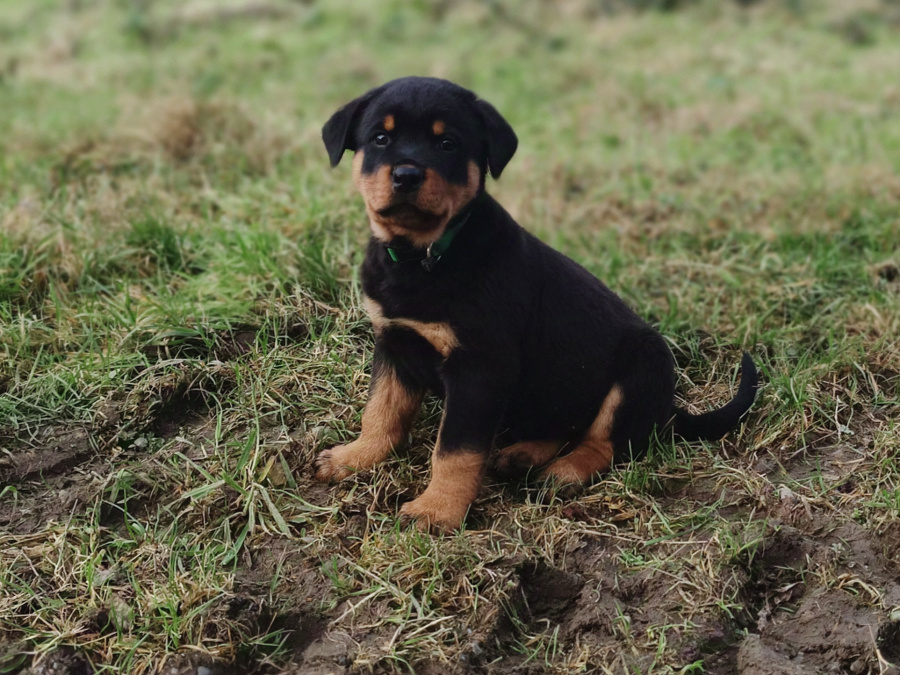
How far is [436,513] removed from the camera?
10.5ft

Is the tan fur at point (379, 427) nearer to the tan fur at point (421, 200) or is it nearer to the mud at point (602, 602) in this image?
the mud at point (602, 602)

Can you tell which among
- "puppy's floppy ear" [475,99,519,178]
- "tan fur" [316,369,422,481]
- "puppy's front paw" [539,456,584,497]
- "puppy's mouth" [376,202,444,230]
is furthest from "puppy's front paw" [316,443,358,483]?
"puppy's floppy ear" [475,99,519,178]

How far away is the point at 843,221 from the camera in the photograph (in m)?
5.59

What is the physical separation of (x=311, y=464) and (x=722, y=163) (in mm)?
4753

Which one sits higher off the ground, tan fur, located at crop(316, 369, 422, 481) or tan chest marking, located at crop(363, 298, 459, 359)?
tan chest marking, located at crop(363, 298, 459, 359)

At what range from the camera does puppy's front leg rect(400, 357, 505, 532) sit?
A: 124 inches

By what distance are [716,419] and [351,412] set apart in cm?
151

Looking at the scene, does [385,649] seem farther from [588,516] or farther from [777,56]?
[777,56]

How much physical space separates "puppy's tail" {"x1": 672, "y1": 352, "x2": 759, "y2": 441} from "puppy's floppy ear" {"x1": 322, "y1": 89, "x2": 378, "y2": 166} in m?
1.71

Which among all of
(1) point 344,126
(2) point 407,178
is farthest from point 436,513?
(1) point 344,126

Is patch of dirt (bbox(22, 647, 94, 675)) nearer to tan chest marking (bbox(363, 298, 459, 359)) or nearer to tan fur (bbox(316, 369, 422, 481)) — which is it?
tan fur (bbox(316, 369, 422, 481))

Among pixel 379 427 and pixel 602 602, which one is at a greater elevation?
pixel 379 427

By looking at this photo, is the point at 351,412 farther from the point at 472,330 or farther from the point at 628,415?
the point at 628,415

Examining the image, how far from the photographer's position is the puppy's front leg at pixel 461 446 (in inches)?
124
